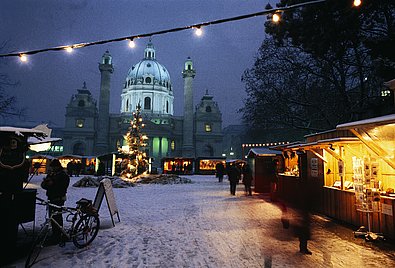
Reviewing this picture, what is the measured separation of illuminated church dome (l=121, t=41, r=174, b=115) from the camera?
8469cm

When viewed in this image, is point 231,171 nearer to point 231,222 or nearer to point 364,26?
point 231,222

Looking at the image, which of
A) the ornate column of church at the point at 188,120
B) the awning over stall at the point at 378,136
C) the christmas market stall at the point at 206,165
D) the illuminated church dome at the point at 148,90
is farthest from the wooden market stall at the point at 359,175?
the illuminated church dome at the point at 148,90

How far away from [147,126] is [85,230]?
61946 mm

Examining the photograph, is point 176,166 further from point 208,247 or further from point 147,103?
point 147,103

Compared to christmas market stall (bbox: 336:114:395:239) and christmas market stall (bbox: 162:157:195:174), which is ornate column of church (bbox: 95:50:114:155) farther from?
christmas market stall (bbox: 336:114:395:239)

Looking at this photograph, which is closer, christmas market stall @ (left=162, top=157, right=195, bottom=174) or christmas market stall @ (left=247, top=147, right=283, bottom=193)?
christmas market stall @ (left=247, top=147, right=283, bottom=193)

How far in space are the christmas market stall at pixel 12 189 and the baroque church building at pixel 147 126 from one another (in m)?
60.4

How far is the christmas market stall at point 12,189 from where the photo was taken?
481 centimetres

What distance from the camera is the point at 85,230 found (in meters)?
5.64

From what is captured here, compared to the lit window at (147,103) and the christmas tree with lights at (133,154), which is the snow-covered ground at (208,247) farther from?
the lit window at (147,103)

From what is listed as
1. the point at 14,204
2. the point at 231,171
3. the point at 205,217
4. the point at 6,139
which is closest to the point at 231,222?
the point at 205,217

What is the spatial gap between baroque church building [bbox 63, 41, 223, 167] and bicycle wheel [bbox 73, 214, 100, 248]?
2363 inches

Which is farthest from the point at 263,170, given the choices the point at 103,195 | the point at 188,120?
the point at 188,120

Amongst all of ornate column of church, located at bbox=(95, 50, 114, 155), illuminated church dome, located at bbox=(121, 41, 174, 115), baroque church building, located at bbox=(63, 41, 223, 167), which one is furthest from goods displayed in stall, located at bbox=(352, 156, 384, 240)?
illuminated church dome, located at bbox=(121, 41, 174, 115)
